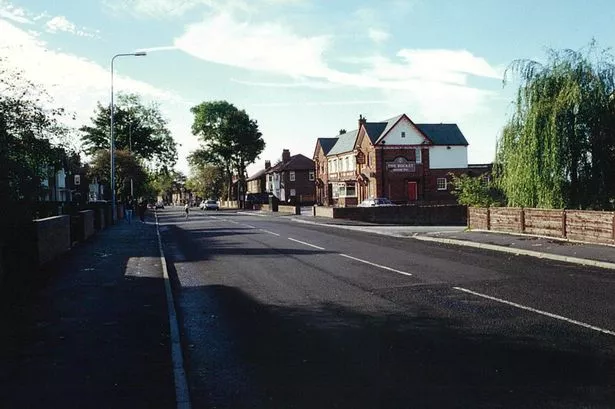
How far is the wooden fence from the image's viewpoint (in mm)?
17797

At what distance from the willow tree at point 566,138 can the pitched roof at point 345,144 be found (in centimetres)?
4300

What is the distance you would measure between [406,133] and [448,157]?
219 inches

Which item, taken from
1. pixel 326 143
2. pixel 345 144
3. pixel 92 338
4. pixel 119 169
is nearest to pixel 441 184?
pixel 345 144

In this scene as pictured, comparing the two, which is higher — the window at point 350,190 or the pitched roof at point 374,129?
the pitched roof at point 374,129

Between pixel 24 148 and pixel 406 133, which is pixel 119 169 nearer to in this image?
pixel 406 133

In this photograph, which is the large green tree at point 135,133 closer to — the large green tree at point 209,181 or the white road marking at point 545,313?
the large green tree at point 209,181

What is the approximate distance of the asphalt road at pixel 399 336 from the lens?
530cm

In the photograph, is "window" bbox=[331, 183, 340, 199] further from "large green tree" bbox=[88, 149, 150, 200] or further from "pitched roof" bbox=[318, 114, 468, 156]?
"large green tree" bbox=[88, 149, 150, 200]

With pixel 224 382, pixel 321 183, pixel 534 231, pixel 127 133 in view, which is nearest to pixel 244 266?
pixel 224 382

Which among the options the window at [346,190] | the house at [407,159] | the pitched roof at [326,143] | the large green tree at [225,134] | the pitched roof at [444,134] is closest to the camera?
the house at [407,159]

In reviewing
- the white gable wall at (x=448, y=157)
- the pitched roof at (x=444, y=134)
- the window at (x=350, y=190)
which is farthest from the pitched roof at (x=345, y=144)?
the white gable wall at (x=448, y=157)

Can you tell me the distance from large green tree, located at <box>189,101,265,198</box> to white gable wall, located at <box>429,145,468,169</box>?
1490 inches

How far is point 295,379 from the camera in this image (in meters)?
5.77

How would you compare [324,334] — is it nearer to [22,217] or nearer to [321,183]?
[22,217]
